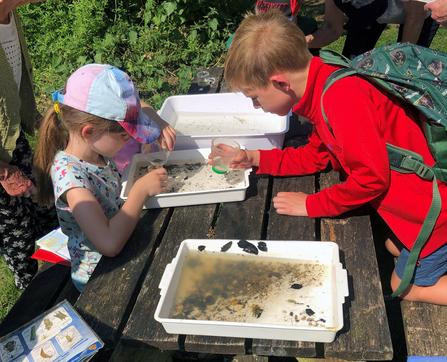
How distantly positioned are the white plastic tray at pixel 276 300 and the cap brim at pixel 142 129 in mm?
621

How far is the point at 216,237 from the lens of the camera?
1.57 m

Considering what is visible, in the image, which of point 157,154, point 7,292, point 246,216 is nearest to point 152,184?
point 157,154

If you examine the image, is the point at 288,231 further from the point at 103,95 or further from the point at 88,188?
the point at 103,95

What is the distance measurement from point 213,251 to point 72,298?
91 cm

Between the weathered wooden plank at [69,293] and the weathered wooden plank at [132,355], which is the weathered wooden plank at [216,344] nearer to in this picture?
the weathered wooden plank at [132,355]

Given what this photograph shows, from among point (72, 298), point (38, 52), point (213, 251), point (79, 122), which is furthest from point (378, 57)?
point (38, 52)

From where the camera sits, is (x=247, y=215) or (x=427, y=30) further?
(x=427, y=30)

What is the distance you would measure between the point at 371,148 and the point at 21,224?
2.07 metres

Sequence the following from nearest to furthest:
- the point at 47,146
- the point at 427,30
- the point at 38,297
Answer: the point at 47,146, the point at 38,297, the point at 427,30

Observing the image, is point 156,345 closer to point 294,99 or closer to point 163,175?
point 163,175

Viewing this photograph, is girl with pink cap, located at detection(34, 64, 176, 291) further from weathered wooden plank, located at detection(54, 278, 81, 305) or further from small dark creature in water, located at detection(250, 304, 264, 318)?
small dark creature in water, located at detection(250, 304, 264, 318)

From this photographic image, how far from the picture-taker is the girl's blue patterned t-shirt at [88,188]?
5.72ft

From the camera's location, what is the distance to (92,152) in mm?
1911

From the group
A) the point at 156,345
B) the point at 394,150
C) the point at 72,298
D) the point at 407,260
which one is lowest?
the point at 72,298
